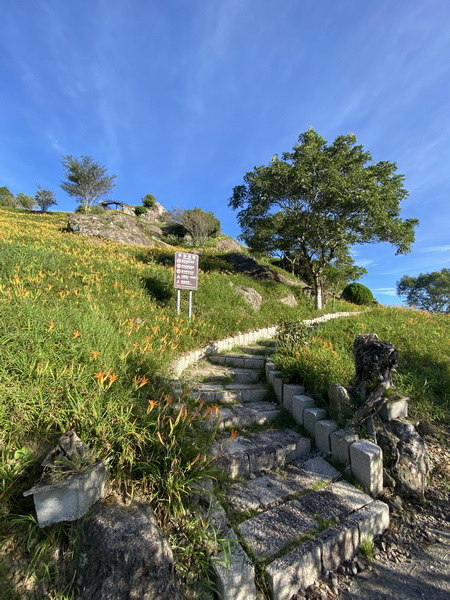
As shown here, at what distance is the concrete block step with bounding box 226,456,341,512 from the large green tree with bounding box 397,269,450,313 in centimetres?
3639

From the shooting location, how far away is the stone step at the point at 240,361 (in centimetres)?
536

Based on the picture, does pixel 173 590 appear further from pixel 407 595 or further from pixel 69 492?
pixel 407 595

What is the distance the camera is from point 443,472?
291cm

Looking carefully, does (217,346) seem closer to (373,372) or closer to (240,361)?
(240,361)

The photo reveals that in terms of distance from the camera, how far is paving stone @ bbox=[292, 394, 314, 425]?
3407 mm

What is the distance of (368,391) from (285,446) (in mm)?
1212

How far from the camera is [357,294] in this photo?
17.2 m

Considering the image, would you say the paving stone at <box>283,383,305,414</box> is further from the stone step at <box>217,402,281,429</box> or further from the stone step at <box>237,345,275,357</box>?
the stone step at <box>237,345,275,357</box>

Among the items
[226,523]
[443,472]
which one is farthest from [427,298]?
[226,523]

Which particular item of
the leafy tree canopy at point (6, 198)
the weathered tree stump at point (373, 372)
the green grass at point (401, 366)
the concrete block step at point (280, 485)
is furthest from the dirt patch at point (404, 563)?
the leafy tree canopy at point (6, 198)

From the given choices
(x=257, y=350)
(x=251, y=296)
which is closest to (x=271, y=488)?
(x=257, y=350)

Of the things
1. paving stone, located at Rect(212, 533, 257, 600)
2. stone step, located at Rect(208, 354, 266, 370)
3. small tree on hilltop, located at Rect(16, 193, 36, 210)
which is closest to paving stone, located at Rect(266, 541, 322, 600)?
paving stone, located at Rect(212, 533, 257, 600)

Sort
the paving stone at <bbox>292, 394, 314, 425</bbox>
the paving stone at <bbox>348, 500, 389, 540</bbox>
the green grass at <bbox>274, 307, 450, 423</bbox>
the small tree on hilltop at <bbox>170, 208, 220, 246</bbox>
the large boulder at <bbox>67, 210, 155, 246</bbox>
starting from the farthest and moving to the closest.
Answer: the small tree on hilltop at <bbox>170, 208, 220, 246</bbox>
the large boulder at <bbox>67, 210, 155, 246</bbox>
the green grass at <bbox>274, 307, 450, 423</bbox>
the paving stone at <bbox>292, 394, 314, 425</bbox>
the paving stone at <bbox>348, 500, 389, 540</bbox>

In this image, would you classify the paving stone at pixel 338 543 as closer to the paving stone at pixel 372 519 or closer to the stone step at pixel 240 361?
the paving stone at pixel 372 519
